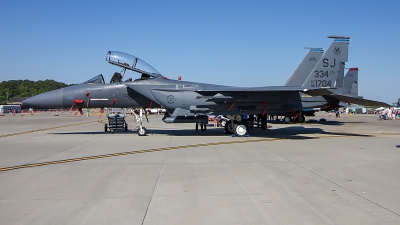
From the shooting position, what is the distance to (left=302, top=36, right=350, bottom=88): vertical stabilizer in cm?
1667

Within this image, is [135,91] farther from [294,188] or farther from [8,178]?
[294,188]

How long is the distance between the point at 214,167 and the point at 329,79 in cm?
1139

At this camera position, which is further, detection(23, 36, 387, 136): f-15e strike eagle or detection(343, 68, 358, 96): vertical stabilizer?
detection(343, 68, 358, 96): vertical stabilizer

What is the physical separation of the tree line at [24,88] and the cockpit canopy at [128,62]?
105 metres

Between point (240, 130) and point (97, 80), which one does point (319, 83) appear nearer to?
point (240, 130)

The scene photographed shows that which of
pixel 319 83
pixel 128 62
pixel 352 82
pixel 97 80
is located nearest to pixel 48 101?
pixel 97 80

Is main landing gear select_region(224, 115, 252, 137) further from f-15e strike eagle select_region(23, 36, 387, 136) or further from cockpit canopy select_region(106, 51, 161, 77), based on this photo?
cockpit canopy select_region(106, 51, 161, 77)

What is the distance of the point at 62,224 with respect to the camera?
13.3ft

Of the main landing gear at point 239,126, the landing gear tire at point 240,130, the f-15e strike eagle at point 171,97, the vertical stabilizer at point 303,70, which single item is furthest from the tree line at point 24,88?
the landing gear tire at point 240,130

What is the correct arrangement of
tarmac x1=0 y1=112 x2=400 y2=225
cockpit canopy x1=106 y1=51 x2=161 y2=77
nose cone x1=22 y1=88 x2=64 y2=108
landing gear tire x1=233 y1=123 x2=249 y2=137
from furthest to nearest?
1. landing gear tire x1=233 y1=123 x2=249 y2=137
2. cockpit canopy x1=106 y1=51 x2=161 y2=77
3. nose cone x1=22 y1=88 x2=64 y2=108
4. tarmac x1=0 y1=112 x2=400 y2=225

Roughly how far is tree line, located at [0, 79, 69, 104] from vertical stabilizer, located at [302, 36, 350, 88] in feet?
354

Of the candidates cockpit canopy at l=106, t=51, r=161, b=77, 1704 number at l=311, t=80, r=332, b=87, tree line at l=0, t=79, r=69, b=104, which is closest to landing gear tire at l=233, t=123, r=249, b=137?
1704 number at l=311, t=80, r=332, b=87

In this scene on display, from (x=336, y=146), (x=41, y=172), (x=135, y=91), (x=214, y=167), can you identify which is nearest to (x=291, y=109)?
(x=336, y=146)

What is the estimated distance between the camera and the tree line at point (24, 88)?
119375mm
